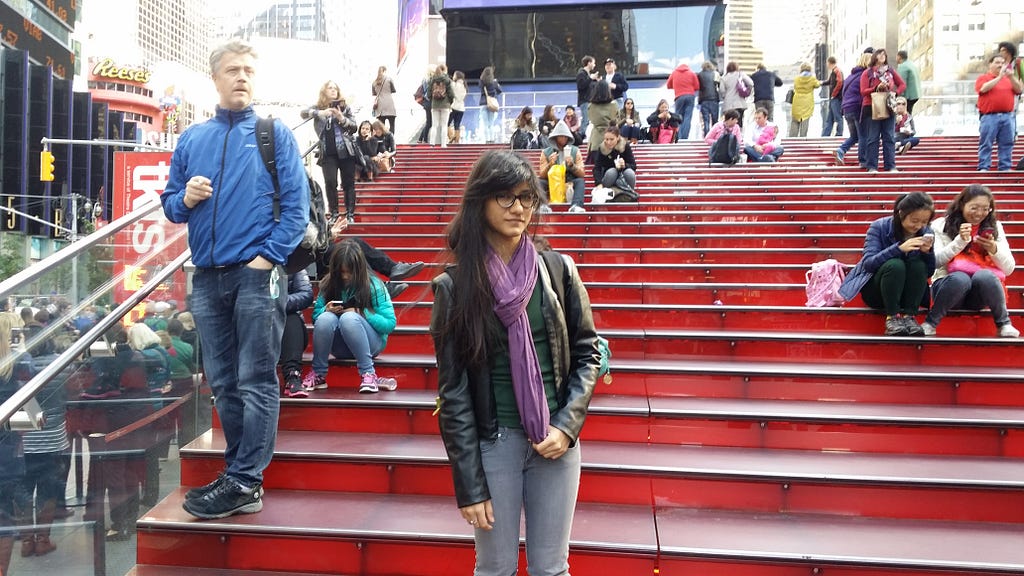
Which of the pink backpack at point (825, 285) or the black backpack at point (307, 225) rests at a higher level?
the black backpack at point (307, 225)

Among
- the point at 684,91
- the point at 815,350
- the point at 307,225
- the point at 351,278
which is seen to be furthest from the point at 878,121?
the point at 307,225

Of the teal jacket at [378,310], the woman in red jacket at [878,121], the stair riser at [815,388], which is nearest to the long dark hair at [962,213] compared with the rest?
the stair riser at [815,388]

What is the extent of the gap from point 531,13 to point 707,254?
22.2 m

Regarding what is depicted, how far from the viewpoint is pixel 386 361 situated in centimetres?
534

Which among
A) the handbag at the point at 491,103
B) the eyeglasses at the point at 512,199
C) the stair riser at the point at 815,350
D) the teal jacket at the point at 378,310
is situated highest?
the handbag at the point at 491,103

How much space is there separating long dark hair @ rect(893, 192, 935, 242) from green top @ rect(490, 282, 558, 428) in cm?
416

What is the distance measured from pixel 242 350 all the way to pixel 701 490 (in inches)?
88.7

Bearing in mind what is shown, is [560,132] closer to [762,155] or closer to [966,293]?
[762,155]

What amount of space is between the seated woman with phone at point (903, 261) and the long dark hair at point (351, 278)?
3.48 meters

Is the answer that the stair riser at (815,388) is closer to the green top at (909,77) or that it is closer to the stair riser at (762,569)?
the stair riser at (762,569)

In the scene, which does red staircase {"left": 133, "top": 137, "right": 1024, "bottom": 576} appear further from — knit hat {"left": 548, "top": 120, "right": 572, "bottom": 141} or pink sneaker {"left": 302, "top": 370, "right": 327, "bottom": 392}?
knit hat {"left": 548, "top": 120, "right": 572, "bottom": 141}

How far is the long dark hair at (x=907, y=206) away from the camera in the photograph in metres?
5.48

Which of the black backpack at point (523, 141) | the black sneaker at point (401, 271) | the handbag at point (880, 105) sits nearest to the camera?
the black sneaker at point (401, 271)

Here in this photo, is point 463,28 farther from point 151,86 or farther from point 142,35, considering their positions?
point 142,35
